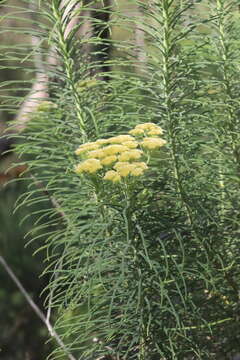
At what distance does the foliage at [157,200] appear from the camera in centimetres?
110

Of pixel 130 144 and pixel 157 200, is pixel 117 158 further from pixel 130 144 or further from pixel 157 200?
pixel 157 200

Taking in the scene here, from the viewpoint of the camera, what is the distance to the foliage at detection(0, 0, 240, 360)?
1.10 metres

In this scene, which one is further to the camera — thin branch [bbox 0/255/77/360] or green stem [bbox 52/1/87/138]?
thin branch [bbox 0/255/77/360]

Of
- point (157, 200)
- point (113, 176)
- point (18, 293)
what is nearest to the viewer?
point (113, 176)

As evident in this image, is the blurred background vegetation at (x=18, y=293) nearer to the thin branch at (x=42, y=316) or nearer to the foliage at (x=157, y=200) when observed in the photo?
the thin branch at (x=42, y=316)

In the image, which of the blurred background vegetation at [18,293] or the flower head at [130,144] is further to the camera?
the blurred background vegetation at [18,293]

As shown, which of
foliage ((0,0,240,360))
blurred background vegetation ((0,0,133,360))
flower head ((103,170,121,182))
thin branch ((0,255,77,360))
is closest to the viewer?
flower head ((103,170,121,182))

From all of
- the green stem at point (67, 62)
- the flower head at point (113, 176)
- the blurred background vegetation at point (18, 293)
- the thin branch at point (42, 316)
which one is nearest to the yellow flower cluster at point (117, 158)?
the flower head at point (113, 176)

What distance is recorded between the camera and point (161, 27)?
3.75ft

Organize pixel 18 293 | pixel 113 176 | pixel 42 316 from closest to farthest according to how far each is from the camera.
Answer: pixel 113 176 → pixel 42 316 → pixel 18 293

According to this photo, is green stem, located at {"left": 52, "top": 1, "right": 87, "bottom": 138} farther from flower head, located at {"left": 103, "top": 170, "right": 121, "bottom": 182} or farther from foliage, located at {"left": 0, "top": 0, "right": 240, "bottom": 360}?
flower head, located at {"left": 103, "top": 170, "right": 121, "bottom": 182}

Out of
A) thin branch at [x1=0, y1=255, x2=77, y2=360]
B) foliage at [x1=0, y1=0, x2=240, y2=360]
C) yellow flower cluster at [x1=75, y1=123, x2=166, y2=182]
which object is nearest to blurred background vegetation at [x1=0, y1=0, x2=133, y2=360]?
thin branch at [x1=0, y1=255, x2=77, y2=360]

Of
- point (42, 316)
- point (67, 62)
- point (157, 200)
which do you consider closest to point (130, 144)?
point (157, 200)

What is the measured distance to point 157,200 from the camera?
3.64ft
